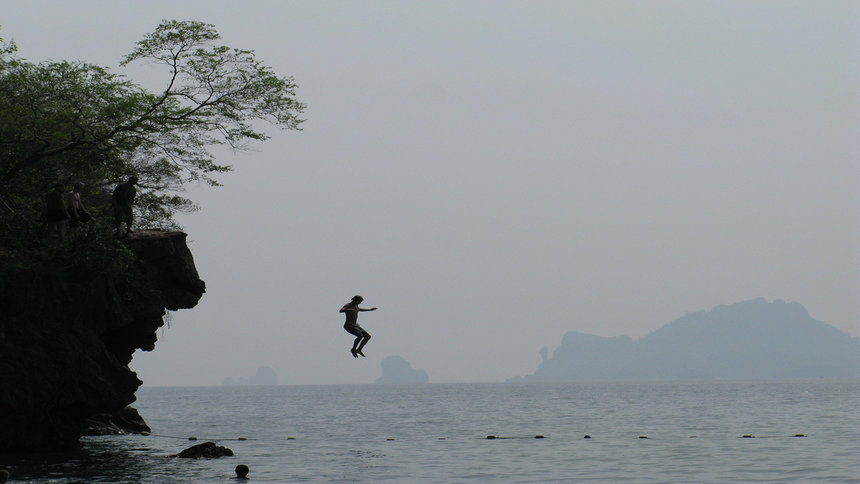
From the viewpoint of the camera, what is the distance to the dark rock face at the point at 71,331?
82.5 ft

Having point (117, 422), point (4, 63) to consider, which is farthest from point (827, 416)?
point (4, 63)

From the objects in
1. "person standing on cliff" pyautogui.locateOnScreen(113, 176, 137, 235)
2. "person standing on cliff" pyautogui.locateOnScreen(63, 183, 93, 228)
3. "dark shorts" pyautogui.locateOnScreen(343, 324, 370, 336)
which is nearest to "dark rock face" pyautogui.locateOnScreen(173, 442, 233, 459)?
"person standing on cliff" pyautogui.locateOnScreen(113, 176, 137, 235)

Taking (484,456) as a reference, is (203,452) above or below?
above

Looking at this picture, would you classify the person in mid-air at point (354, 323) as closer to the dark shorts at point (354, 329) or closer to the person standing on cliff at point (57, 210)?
the dark shorts at point (354, 329)

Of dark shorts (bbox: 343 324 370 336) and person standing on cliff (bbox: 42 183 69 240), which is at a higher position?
person standing on cliff (bbox: 42 183 69 240)

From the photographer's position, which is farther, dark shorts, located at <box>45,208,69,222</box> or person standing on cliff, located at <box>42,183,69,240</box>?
dark shorts, located at <box>45,208,69,222</box>

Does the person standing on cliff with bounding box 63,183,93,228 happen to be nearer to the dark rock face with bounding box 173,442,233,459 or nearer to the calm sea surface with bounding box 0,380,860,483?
the calm sea surface with bounding box 0,380,860,483

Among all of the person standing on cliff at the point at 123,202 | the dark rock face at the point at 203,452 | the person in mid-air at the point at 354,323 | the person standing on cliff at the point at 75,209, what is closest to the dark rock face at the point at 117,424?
the dark rock face at the point at 203,452

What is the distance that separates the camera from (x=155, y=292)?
27.8 m

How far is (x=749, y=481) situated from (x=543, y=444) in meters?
13.2

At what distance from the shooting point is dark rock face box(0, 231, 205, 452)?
82.5 feet

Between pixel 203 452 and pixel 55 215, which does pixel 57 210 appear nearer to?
pixel 55 215

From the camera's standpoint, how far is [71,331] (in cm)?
2630

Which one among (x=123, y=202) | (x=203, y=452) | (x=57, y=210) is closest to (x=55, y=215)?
(x=57, y=210)
